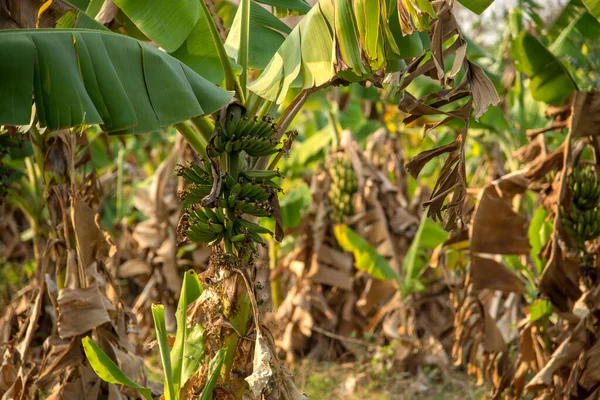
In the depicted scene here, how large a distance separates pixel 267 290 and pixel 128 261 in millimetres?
1849

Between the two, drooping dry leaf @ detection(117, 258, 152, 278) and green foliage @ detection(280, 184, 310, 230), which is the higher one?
green foliage @ detection(280, 184, 310, 230)

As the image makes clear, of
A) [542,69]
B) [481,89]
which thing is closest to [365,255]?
[542,69]

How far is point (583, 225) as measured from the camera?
4.45 m

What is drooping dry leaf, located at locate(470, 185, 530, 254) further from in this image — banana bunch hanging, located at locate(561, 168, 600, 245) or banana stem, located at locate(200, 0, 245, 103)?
banana stem, located at locate(200, 0, 245, 103)

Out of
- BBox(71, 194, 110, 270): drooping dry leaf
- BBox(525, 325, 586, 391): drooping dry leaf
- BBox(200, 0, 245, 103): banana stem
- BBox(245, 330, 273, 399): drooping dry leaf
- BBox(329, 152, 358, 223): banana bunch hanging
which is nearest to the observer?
BBox(245, 330, 273, 399): drooping dry leaf

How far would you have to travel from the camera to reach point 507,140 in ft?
19.8

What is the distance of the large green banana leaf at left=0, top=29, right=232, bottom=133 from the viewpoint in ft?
8.73

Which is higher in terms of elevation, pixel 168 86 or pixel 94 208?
pixel 168 86

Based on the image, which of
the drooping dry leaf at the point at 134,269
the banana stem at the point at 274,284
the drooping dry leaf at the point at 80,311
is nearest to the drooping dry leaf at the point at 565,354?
the drooping dry leaf at the point at 80,311

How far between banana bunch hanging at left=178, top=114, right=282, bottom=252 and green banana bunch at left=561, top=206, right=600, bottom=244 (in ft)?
7.40

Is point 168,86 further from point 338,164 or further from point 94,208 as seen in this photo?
point 338,164

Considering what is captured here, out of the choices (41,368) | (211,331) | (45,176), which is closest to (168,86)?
(211,331)

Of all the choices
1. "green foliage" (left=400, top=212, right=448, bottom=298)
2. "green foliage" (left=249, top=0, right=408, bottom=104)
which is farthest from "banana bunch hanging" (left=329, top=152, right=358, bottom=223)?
"green foliage" (left=249, top=0, right=408, bottom=104)

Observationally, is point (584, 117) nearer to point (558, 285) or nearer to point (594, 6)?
point (594, 6)
